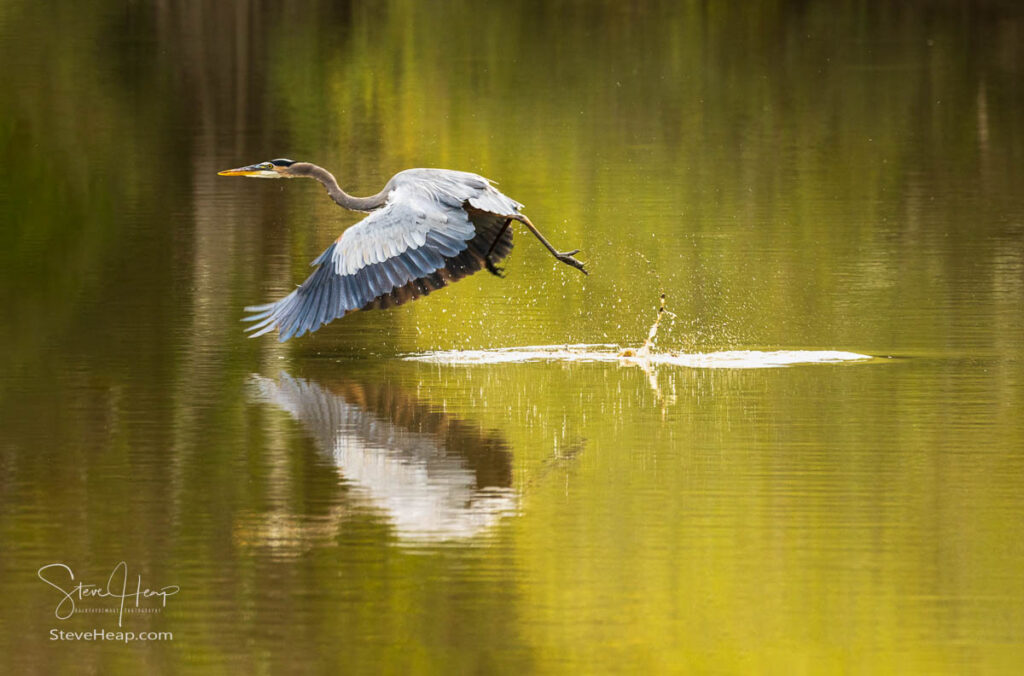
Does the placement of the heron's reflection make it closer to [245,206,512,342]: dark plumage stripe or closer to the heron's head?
[245,206,512,342]: dark plumage stripe

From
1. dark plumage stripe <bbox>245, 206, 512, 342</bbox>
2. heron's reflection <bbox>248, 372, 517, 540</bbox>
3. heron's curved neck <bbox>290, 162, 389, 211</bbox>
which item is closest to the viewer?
heron's reflection <bbox>248, 372, 517, 540</bbox>

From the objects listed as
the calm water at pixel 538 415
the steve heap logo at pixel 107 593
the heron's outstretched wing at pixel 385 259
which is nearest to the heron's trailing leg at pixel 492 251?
the heron's outstretched wing at pixel 385 259

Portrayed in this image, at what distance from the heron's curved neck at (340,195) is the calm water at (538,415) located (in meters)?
0.98

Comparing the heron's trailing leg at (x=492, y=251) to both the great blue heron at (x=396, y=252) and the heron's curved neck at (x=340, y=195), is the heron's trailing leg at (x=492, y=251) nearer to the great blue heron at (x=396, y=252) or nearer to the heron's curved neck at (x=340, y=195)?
the great blue heron at (x=396, y=252)

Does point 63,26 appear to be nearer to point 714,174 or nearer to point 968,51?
point 968,51

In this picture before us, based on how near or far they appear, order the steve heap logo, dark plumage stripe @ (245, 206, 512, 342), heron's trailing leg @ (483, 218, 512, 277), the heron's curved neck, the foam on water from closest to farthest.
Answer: the steve heap logo → dark plumage stripe @ (245, 206, 512, 342) → the foam on water → heron's trailing leg @ (483, 218, 512, 277) → the heron's curved neck

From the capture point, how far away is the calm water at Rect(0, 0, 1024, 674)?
6.97 m

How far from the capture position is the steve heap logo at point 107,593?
7.13 metres

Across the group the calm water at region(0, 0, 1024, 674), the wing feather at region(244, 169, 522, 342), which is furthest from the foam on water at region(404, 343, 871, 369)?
the wing feather at region(244, 169, 522, 342)

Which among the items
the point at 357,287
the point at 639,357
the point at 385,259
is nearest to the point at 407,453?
the point at 357,287

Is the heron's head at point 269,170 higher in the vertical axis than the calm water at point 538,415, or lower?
higher

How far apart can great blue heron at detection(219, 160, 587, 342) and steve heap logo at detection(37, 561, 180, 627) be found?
370 centimetres

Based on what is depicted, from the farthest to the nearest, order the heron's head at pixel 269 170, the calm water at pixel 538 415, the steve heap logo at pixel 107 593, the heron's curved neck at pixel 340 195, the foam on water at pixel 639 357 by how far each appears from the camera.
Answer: the heron's head at pixel 269 170 → the heron's curved neck at pixel 340 195 → the foam on water at pixel 639 357 → the steve heap logo at pixel 107 593 → the calm water at pixel 538 415

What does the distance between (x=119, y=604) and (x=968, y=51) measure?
33252mm
